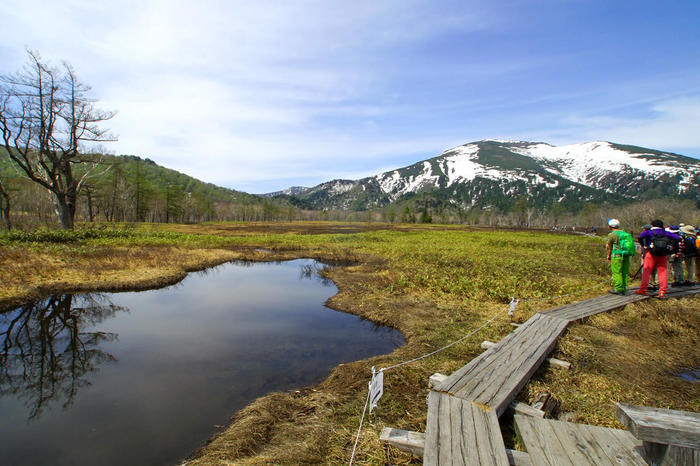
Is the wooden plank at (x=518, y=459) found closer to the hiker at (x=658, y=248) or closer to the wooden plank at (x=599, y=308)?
the wooden plank at (x=599, y=308)

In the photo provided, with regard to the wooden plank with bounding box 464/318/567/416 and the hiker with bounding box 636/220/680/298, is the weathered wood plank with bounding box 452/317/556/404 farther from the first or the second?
the hiker with bounding box 636/220/680/298

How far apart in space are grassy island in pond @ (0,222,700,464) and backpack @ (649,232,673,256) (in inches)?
73.7

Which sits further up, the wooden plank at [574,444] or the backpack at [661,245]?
the backpack at [661,245]

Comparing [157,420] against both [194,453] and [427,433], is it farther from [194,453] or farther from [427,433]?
[427,433]

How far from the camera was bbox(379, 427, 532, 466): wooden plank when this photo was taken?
367cm

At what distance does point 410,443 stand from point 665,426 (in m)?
2.56

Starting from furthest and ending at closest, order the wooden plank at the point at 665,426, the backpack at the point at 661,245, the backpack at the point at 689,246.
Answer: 1. the backpack at the point at 689,246
2. the backpack at the point at 661,245
3. the wooden plank at the point at 665,426

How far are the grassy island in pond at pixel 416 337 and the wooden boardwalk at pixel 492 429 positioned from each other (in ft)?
1.96

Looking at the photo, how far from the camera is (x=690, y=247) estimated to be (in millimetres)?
13180

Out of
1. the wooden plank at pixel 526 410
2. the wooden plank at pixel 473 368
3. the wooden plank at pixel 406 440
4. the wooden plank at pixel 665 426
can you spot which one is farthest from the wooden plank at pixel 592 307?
the wooden plank at pixel 406 440

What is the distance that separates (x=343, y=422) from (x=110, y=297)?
13.7m

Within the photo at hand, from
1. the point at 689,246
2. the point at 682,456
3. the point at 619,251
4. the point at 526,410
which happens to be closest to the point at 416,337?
the point at 526,410

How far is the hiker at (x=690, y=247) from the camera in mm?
12812

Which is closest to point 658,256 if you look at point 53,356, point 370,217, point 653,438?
point 653,438
